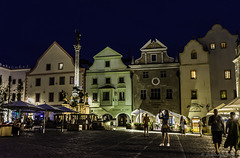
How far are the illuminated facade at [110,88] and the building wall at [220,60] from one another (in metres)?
12.1

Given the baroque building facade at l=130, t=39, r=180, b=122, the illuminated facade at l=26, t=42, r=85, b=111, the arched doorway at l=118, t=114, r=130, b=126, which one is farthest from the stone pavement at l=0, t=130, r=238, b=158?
the illuminated facade at l=26, t=42, r=85, b=111

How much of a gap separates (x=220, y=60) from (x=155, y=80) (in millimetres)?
9615

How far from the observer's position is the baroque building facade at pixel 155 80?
130ft

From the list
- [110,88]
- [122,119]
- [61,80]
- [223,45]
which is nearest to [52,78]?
[61,80]

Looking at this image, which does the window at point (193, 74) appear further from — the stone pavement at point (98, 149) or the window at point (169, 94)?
the stone pavement at point (98, 149)

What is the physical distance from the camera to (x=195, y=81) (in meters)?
38.9

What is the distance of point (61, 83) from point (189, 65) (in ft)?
67.3

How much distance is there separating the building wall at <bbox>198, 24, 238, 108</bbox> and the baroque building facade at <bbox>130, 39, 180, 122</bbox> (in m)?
4.97

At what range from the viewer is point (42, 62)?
153ft

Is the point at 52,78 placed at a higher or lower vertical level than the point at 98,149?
higher

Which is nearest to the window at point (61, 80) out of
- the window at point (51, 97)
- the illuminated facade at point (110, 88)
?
the window at point (51, 97)

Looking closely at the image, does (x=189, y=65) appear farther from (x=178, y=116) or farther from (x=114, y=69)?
(x=114, y=69)

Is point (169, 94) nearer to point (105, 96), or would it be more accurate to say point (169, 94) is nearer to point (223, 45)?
point (105, 96)

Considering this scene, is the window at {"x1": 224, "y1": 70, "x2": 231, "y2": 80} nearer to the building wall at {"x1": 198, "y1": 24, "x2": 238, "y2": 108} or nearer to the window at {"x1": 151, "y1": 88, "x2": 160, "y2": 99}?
the building wall at {"x1": 198, "y1": 24, "x2": 238, "y2": 108}
